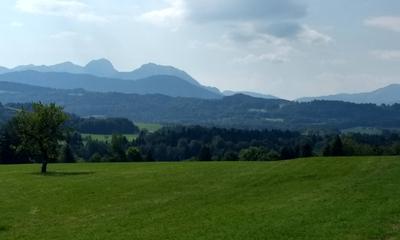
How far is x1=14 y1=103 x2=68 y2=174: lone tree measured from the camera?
216ft

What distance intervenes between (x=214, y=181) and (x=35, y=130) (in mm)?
28343

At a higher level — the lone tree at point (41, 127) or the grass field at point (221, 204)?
the lone tree at point (41, 127)

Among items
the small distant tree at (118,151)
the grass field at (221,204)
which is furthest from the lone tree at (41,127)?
the small distant tree at (118,151)

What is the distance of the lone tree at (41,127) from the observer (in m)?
65.7

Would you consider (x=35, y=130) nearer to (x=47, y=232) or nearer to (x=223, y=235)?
(x=47, y=232)

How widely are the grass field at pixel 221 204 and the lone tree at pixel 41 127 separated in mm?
11130

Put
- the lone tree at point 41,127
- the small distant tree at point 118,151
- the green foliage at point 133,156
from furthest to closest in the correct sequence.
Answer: the green foliage at point 133,156
the small distant tree at point 118,151
the lone tree at point 41,127

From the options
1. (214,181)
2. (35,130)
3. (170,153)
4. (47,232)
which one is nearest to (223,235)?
(47,232)

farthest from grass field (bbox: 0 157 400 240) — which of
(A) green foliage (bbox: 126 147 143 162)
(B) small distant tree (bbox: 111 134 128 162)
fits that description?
(A) green foliage (bbox: 126 147 143 162)

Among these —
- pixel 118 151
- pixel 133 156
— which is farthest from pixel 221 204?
pixel 118 151

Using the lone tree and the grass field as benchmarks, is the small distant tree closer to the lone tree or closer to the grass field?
the lone tree

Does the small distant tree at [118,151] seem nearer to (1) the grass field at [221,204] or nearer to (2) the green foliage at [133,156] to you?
(2) the green foliage at [133,156]

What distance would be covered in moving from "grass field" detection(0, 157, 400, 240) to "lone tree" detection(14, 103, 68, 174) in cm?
1113

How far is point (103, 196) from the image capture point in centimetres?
4278
